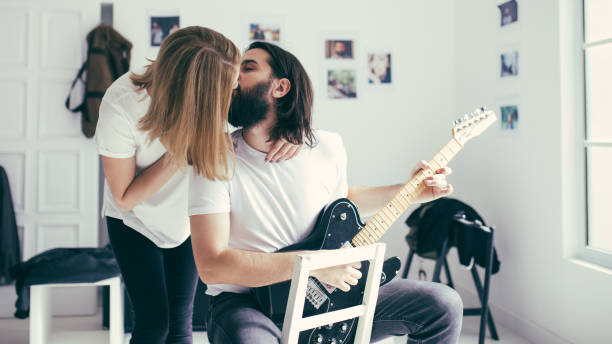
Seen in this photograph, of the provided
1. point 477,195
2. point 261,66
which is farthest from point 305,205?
point 477,195

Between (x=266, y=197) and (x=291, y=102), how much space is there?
377mm

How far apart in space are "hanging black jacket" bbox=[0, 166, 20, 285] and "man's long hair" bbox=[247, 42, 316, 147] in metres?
2.40

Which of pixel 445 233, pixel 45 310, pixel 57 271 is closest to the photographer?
pixel 57 271

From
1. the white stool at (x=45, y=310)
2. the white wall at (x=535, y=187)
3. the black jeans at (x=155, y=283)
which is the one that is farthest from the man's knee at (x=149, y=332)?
the white wall at (x=535, y=187)

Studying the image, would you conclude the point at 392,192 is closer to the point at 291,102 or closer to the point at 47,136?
the point at 291,102

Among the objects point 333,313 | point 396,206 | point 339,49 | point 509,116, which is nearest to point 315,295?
point 333,313

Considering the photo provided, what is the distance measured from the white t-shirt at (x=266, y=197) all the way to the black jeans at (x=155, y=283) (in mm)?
224

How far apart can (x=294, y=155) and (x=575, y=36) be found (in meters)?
1.81

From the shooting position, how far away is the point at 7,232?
335 centimetres

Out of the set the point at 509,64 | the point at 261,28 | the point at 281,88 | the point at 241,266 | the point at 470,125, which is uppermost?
the point at 261,28

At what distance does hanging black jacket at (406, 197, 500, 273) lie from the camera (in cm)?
284

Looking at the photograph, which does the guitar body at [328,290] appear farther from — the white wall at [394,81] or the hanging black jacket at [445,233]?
the white wall at [394,81]

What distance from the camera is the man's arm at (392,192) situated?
176 cm

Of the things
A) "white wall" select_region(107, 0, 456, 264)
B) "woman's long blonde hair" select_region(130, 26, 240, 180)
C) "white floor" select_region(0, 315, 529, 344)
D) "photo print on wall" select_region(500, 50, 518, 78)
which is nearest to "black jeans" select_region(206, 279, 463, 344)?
"woman's long blonde hair" select_region(130, 26, 240, 180)
